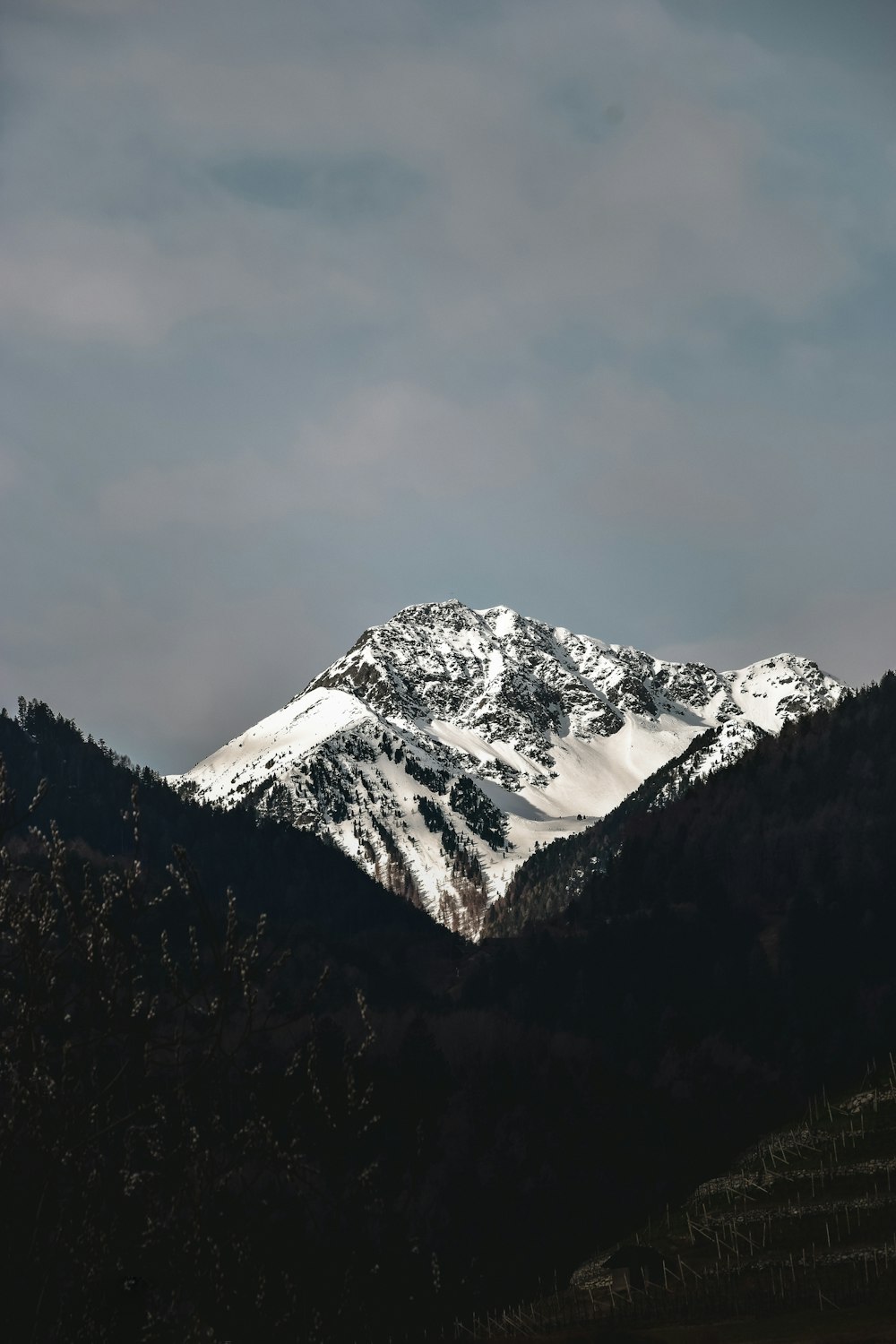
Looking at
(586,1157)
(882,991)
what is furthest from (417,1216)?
(882,991)

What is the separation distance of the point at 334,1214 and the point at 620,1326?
51959 mm

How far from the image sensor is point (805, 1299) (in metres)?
61.5

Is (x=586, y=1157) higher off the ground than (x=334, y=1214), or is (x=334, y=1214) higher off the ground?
(x=334, y=1214)

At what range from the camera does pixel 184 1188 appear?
1795cm

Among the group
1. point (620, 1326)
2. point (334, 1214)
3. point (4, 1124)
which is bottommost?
point (620, 1326)

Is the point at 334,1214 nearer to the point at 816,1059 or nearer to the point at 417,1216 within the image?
the point at 417,1216

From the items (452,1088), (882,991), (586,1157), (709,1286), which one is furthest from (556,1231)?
(882,991)

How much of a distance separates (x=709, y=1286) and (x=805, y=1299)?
998 centimetres

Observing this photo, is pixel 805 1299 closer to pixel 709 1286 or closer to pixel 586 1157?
pixel 709 1286

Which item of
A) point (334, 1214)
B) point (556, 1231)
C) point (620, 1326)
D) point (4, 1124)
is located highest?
point (4, 1124)

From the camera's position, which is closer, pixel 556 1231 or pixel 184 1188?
pixel 184 1188

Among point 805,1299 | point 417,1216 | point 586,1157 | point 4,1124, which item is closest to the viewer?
point 4,1124

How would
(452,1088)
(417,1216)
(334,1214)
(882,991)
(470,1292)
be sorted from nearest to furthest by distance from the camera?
(334,1214)
(470,1292)
(417,1216)
(452,1088)
(882,991)

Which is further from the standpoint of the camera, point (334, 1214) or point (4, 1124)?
point (334, 1214)
